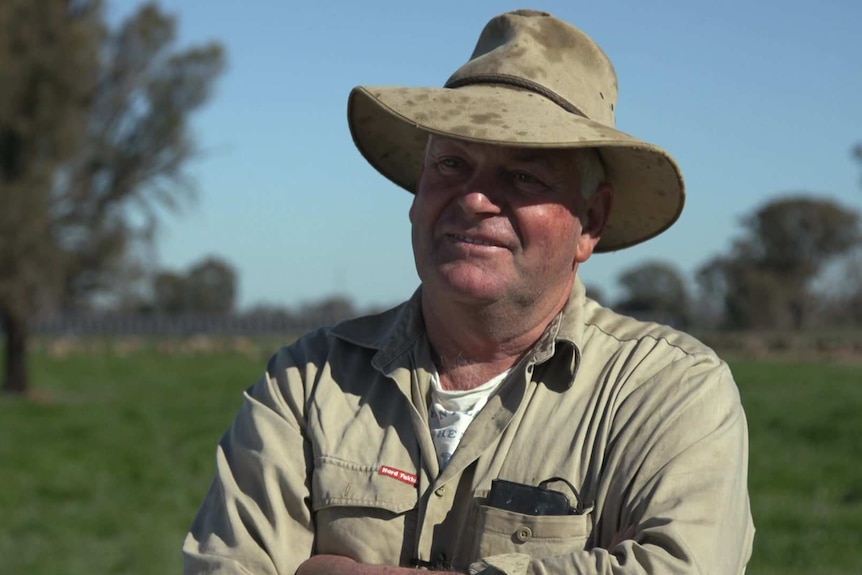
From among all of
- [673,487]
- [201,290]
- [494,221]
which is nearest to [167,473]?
[494,221]

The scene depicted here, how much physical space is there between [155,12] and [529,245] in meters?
22.3

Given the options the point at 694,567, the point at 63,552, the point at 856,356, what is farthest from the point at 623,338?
the point at 856,356

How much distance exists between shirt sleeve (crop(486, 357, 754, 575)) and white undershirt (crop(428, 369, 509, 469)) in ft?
1.21

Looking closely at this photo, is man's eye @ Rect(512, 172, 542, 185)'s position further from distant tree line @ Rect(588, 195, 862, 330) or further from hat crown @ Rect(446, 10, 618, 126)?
distant tree line @ Rect(588, 195, 862, 330)

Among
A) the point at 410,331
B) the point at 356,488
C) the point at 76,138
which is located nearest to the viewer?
the point at 356,488

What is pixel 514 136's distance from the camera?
3.00m

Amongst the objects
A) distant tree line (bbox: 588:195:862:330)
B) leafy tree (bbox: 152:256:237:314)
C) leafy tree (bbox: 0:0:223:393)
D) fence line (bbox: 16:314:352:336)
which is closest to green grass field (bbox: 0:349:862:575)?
leafy tree (bbox: 0:0:223:393)

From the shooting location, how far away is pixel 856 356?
28484 millimetres

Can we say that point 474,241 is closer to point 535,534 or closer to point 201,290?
point 535,534

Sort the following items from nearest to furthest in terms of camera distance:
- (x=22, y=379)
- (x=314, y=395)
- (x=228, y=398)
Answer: (x=314, y=395) < (x=228, y=398) < (x=22, y=379)

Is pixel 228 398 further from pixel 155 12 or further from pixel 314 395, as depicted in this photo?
pixel 314 395

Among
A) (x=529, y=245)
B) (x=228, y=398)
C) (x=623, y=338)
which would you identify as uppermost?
(x=529, y=245)

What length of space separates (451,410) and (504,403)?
158 millimetres

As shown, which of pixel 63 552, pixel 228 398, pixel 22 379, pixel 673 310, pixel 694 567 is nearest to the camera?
pixel 694 567
